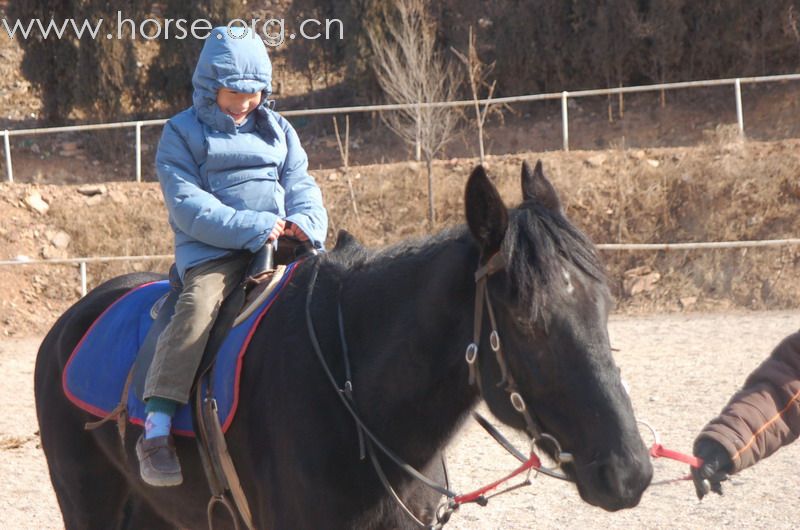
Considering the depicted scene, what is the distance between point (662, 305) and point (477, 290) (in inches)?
496

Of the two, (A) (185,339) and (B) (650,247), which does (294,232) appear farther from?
(B) (650,247)

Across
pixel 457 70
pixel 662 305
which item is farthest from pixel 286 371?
pixel 457 70

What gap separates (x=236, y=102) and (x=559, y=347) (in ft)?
6.15

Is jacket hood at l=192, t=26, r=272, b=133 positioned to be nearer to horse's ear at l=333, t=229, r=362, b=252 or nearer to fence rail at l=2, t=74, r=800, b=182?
horse's ear at l=333, t=229, r=362, b=252

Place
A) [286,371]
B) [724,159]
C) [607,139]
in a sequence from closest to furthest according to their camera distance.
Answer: [286,371] → [724,159] → [607,139]

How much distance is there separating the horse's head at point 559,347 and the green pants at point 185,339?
1.28 m

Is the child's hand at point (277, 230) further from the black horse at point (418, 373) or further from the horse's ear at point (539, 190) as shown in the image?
the horse's ear at point (539, 190)

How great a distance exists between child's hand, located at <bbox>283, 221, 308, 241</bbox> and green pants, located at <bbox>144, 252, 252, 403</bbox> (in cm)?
35

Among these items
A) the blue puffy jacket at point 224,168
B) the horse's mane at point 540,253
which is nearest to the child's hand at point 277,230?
the blue puffy jacket at point 224,168

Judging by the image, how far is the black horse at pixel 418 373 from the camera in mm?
2725

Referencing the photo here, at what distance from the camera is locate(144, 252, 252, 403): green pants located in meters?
3.70

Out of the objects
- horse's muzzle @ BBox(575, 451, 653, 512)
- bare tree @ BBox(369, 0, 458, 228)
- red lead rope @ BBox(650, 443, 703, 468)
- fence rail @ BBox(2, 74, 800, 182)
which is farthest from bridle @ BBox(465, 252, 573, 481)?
fence rail @ BBox(2, 74, 800, 182)

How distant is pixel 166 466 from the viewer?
370cm

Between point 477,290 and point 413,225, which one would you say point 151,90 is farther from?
point 477,290
